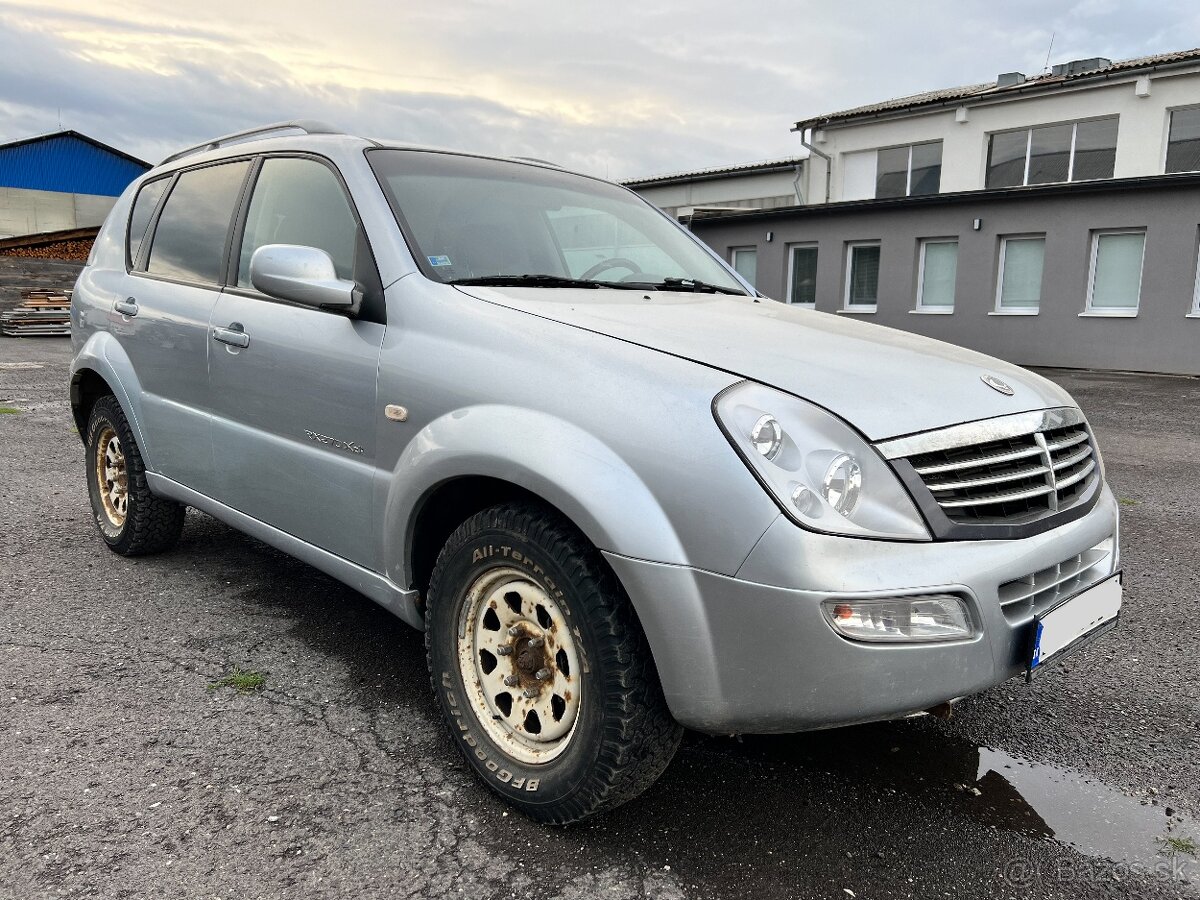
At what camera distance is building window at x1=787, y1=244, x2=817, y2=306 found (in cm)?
2155

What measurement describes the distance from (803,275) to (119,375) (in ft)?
64.2

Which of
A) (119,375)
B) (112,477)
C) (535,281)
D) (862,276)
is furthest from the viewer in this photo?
(862,276)

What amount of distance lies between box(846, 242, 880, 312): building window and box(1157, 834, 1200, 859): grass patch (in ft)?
62.3

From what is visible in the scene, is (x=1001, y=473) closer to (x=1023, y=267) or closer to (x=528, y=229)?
(x=528, y=229)

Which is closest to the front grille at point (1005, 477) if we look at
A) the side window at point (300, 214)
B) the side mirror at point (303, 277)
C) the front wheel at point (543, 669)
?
the front wheel at point (543, 669)

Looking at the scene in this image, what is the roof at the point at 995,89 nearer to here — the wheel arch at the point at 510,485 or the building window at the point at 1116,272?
the building window at the point at 1116,272

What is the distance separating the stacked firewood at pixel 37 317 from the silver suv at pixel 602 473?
17.3 metres

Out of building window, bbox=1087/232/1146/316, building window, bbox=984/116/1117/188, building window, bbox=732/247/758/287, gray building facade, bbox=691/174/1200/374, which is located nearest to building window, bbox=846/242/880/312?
gray building facade, bbox=691/174/1200/374

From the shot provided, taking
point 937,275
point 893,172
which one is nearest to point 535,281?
point 937,275

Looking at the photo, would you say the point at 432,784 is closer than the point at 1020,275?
Yes

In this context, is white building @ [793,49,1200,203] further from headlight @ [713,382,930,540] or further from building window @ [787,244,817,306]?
Result: headlight @ [713,382,930,540]

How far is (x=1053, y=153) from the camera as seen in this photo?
20719 mm

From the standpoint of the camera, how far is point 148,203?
14.0 feet

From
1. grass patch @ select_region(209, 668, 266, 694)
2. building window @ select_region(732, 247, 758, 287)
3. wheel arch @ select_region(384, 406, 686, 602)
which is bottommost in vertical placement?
grass patch @ select_region(209, 668, 266, 694)
